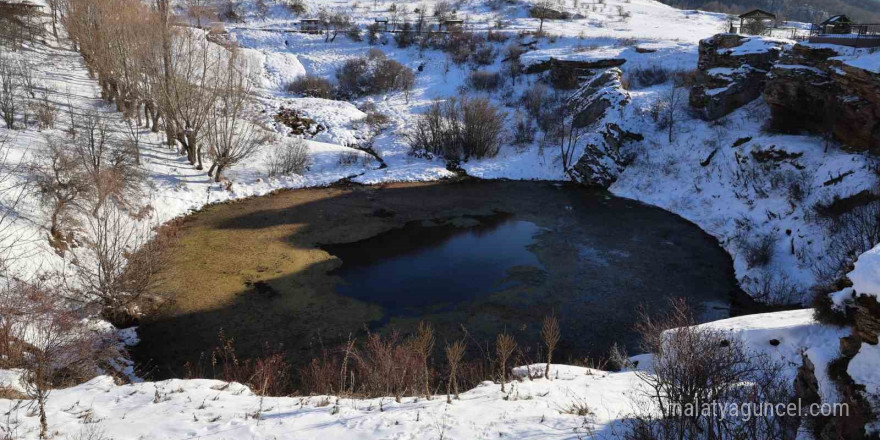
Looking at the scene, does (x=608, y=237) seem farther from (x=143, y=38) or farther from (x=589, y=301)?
(x=143, y=38)

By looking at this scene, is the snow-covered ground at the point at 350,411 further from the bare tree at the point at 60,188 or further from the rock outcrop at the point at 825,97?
the rock outcrop at the point at 825,97

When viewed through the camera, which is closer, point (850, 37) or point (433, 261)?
point (433, 261)

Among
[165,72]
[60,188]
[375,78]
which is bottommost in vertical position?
[60,188]

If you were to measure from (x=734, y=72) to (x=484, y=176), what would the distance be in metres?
18.1

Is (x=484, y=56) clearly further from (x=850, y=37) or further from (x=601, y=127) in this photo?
(x=850, y=37)

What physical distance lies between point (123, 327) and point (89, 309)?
1.10m

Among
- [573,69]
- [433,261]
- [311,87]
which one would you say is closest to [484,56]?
[573,69]

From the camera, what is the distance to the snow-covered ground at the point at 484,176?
29.1 ft

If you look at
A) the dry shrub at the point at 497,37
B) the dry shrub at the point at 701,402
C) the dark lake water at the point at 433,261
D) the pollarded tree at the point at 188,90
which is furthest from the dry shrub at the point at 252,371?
the dry shrub at the point at 497,37

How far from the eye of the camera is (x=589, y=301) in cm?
1895

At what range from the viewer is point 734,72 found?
3425cm

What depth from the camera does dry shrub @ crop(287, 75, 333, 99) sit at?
4836cm

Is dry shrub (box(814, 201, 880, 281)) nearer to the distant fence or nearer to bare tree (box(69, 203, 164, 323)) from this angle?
the distant fence

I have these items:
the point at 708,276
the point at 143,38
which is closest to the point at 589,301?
the point at 708,276
